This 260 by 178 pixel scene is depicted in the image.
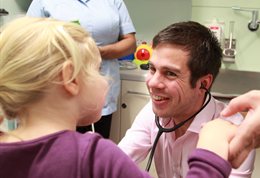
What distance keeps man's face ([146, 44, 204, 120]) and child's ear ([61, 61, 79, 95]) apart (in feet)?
1.93

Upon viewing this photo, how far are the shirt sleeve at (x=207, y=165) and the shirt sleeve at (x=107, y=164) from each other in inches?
3.9

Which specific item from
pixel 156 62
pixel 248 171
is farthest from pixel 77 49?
pixel 248 171

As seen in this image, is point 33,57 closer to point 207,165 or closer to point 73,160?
point 73,160

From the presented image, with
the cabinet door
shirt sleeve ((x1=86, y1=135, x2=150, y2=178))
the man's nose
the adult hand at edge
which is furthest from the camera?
the cabinet door

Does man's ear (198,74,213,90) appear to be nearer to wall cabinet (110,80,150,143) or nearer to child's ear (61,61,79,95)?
child's ear (61,61,79,95)

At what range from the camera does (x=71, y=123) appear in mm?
736

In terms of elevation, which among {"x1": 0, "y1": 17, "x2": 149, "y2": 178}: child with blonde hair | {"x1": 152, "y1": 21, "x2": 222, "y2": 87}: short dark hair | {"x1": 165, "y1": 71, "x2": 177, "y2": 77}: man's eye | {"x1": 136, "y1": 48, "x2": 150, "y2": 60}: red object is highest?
{"x1": 0, "y1": 17, "x2": 149, "y2": 178}: child with blonde hair

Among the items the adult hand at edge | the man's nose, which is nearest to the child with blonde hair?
the adult hand at edge

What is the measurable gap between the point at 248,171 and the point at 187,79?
37 cm

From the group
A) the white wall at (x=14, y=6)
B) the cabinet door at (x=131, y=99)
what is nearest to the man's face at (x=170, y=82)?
the cabinet door at (x=131, y=99)

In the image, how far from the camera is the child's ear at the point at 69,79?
0.68 metres

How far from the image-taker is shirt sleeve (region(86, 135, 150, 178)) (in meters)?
0.64

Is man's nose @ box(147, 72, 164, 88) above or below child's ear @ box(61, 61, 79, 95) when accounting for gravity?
below

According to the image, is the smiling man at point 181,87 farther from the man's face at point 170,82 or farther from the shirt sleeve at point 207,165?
the shirt sleeve at point 207,165
